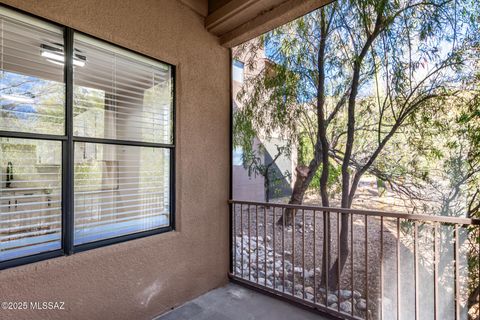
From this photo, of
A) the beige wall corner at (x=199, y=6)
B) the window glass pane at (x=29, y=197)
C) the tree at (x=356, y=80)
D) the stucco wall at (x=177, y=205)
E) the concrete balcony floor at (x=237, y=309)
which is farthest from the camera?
the beige wall corner at (x=199, y=6)

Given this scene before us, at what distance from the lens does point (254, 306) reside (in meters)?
2.36

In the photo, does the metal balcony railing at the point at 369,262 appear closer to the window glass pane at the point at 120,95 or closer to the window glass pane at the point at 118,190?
the window glass pane at the point at 118,190

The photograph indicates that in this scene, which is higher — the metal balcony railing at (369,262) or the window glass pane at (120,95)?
the window glass pane at (120,95)

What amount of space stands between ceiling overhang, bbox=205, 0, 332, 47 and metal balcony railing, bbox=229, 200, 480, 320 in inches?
71.0

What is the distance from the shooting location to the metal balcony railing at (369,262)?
1.83 m

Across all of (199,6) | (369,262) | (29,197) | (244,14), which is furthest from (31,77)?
(369,262)

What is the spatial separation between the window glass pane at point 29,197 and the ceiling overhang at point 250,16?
1926mm

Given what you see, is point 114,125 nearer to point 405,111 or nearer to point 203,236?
point 203,236

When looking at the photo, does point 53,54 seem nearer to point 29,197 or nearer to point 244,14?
point 29,197

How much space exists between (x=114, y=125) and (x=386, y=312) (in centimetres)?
301

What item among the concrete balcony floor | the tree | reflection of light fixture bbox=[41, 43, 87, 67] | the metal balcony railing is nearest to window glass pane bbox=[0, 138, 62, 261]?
reflection of light fixture bbox=[41, 43, 87, 67]

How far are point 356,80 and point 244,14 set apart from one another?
130 cm

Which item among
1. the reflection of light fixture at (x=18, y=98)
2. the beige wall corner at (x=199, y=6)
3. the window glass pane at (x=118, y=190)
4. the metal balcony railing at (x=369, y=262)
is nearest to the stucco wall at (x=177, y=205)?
the beige wall corner at (x=199, y=6)

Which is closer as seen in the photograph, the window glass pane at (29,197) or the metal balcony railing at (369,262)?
the window glass pane at (29,197)
